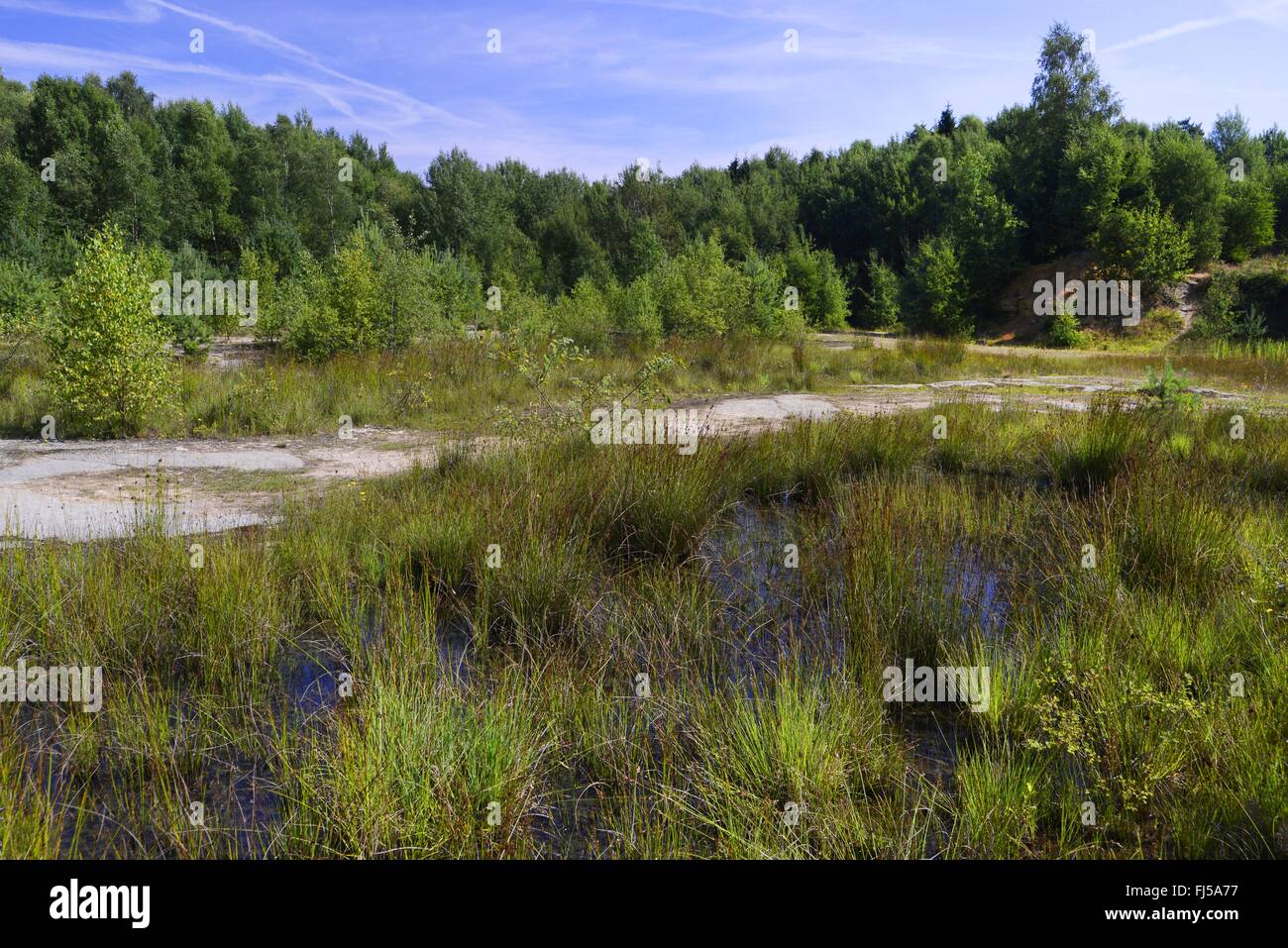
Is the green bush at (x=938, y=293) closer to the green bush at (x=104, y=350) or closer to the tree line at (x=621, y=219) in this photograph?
the tree line at (x=621, y=219)

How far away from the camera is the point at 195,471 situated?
6352 mm

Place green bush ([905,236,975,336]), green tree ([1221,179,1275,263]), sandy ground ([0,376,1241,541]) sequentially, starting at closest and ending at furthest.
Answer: sandy ground ([0,376,1241,541]), green bush ([905,236,975,336]), green tree ([1221,179,1275,263])

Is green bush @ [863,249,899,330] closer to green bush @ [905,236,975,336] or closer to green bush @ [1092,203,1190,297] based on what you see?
green bush @ [905,236,975,336]

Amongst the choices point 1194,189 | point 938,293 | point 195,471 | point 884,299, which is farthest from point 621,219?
point 195,471

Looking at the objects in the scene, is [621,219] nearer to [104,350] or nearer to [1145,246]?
[1145,246]

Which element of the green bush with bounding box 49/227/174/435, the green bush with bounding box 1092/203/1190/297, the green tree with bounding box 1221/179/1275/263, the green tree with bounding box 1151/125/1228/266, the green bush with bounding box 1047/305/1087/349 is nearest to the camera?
the green bush with bounding box 49/227/174/435

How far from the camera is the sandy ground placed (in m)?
4.66

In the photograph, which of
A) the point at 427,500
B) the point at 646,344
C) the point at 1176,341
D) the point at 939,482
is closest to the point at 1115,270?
the point at 1176,341

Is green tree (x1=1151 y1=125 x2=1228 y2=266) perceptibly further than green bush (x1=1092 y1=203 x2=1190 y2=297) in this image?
Yes

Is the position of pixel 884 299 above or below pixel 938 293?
above

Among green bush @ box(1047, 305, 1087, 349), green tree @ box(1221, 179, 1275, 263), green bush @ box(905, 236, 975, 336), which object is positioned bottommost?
green bush @ box(1047, 305, 1087, 349)

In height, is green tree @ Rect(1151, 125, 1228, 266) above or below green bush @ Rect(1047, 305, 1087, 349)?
above

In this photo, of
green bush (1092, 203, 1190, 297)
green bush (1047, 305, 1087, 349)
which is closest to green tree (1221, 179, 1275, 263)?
green bush (1092, 203, 1190, 297)

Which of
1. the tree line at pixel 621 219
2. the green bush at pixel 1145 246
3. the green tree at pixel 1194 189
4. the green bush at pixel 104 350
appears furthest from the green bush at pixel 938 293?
the green bush at pixel 104 350
